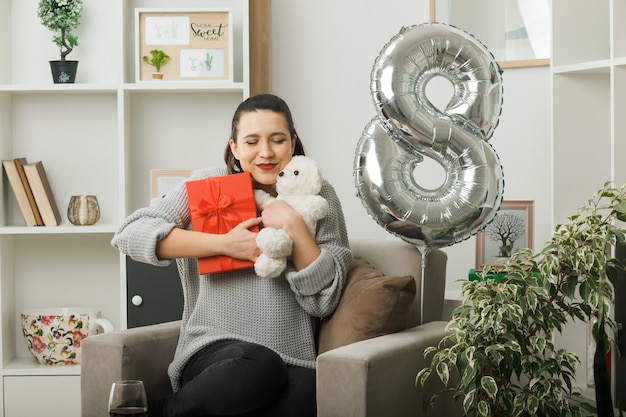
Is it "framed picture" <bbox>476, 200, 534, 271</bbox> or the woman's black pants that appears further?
"framed picture" <bbox>476, 200, 534, 271</bbox>

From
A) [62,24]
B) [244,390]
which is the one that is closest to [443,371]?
[244,390]

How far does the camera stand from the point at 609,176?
8.55 feet

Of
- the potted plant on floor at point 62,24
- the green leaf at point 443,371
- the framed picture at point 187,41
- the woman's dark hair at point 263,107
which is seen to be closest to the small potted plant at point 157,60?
the framed picture at point 187,41

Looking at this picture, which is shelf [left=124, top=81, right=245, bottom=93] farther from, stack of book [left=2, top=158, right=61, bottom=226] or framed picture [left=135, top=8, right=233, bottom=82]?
stack of book [left=2, top=158, right=61, bottom=226]

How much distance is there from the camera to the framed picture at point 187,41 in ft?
10.1

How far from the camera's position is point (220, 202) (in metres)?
2.11

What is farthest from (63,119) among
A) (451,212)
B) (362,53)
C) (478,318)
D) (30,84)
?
(478,318)

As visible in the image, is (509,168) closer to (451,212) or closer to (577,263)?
(451,212)

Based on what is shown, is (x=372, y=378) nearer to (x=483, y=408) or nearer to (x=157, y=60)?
(x=483, y=408)

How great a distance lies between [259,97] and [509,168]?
1226mm

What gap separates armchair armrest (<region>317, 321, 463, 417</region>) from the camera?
5.65ft

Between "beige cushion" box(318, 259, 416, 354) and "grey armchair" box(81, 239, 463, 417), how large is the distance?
4 centimetres

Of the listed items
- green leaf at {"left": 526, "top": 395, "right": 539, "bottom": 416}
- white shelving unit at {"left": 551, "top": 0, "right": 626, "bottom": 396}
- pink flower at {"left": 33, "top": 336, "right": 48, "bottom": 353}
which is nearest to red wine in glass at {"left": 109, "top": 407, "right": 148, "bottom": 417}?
green leaf at {"left": 526, "top": 395, "right": 539, "bottom": 416}

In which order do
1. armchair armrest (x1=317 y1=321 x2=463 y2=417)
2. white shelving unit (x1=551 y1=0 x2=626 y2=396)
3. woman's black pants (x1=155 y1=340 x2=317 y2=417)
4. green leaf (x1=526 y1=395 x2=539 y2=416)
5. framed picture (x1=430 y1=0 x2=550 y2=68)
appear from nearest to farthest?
armchair armrest (x1=317 y1=321 x2=463 y2=417), woman's black pants (x1=155 y1=340 x2=317 y2=417), green leaf (x1=526 y1=395 x2=539 y2=416), white shelving unit (x1=551 y1=0 x2=626 y2=396), framed picture (x1=430 y1=0 x2=550 y2=68)
